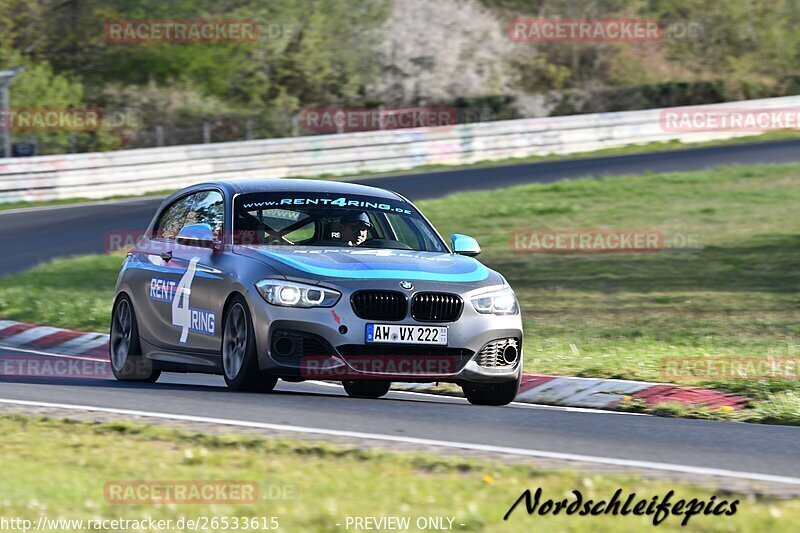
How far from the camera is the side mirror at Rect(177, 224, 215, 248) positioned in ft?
34.3

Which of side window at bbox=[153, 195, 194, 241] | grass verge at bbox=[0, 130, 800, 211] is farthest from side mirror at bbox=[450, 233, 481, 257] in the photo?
grass verge at bbox=[0, 130, 800, 211]

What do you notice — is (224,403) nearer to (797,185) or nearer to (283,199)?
(283,199)

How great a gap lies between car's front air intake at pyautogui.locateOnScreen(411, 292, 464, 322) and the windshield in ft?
3.70

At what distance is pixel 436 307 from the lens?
31.6ft

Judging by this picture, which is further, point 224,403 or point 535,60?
point 535,60

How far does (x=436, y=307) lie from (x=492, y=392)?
1.00 m

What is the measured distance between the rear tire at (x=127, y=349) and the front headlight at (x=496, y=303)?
2958 mm

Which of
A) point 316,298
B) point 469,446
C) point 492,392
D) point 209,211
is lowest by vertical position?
point 492,392

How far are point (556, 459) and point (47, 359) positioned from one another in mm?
7391

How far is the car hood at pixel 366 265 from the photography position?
9609 millimetres

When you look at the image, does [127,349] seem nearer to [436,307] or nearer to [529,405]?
[436,307]

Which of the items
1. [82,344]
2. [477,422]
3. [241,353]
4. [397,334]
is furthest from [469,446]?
[82,344]

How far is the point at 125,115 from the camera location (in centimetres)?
4212

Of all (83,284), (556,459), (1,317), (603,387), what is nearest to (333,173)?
(83,284)
